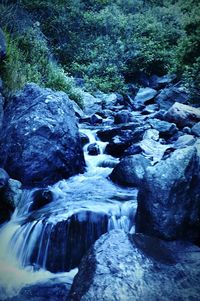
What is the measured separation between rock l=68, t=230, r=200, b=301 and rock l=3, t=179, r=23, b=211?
7.14 feet

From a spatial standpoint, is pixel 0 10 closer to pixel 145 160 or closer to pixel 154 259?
pixel 145 160

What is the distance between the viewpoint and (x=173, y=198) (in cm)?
370

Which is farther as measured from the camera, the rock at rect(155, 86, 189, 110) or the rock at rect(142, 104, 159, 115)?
the rock at rect(155, 86, 189, 110)

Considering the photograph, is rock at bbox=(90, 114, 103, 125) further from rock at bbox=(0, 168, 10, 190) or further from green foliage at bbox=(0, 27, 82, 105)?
rock at bbox=(0, 168, 10, 190)

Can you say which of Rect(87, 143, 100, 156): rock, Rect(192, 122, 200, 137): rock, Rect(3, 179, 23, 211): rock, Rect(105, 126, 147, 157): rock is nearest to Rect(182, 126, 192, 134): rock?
Rect(192, 122, 200, 137): rock

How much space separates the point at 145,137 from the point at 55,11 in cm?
1096

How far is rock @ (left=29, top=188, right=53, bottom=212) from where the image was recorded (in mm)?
5020

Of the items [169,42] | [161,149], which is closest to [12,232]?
[161,149]

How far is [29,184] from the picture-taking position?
215 inches

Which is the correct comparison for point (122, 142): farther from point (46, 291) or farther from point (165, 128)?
point (46, 291)

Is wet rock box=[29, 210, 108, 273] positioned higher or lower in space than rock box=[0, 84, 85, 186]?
lower

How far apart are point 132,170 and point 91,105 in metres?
6.77

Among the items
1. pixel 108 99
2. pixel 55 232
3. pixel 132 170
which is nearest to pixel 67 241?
pixel 55 232

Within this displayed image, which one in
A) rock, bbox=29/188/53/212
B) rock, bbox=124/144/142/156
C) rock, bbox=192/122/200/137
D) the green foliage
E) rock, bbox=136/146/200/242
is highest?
the green foliage
